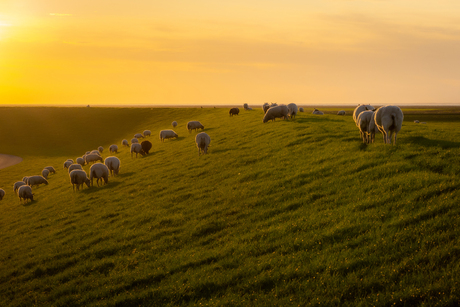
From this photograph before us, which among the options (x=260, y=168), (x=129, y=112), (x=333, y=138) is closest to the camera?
(x=260, y=168)

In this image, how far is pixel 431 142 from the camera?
55.2 feet

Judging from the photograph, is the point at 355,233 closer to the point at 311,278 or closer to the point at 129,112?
the point at 311,278

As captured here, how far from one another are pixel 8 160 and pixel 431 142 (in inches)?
2718

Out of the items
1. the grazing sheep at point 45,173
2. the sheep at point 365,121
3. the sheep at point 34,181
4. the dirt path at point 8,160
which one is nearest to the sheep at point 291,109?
the sheep at point 365,121

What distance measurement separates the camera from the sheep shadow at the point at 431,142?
51.8 feet

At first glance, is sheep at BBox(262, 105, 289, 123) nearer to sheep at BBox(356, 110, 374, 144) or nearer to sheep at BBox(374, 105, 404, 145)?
sheep at BBox(356, 110, 374, 144)

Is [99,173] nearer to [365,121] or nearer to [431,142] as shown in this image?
Result: [365,121]

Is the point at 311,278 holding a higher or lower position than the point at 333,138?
lower

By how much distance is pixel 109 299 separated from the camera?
29.6 feet

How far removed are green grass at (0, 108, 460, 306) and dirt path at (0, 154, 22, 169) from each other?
40255 millimetres

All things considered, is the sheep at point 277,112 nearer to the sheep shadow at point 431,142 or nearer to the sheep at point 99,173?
the sheep shadow at point 431,142

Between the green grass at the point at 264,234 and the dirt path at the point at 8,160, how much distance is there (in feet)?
132

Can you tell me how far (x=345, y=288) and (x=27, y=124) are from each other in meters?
104

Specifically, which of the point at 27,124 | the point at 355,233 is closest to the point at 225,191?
the point at 355,233
